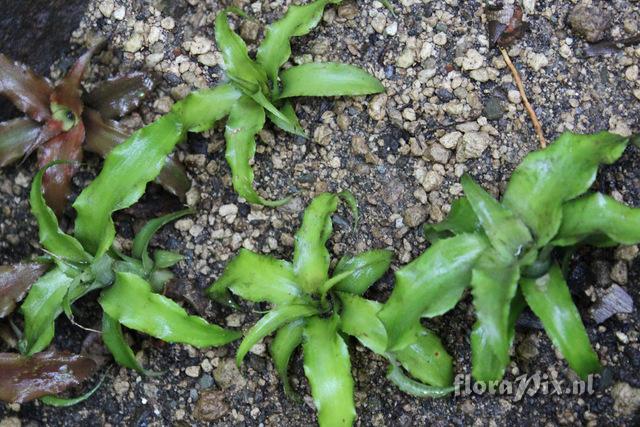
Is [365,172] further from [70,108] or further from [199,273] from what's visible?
[70,108]

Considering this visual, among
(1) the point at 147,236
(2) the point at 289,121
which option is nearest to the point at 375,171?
(2) the point at 289,121

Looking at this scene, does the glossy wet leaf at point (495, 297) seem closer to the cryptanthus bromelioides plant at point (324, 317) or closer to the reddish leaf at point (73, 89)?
the cryptanthus bromelioides plant at point (324, 317)

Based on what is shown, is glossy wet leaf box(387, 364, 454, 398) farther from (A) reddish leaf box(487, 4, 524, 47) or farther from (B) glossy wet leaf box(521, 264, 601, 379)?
(A) reddish leaf box(487, 4, 524, 47)

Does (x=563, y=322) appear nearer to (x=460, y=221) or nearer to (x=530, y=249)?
(x=530, y=249)

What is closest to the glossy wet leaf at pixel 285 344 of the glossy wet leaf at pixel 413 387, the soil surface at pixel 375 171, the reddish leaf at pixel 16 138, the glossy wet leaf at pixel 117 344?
the soil surface at pixel 375 171

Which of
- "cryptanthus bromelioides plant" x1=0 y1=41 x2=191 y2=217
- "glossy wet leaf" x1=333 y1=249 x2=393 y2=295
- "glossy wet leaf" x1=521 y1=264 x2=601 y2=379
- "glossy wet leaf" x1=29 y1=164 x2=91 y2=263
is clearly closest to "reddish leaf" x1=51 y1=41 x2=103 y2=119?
"cryptanthus bromelioides plant" x1=0 y1=41 x2=191 y2=217

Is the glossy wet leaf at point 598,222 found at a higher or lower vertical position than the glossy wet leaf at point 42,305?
higher

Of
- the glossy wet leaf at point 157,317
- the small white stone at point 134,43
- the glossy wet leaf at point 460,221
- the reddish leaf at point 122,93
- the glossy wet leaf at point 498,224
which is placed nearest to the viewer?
the glossy wet leaf at point 498,224
